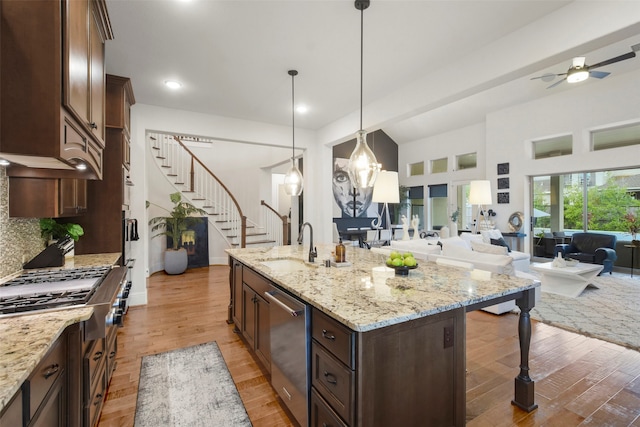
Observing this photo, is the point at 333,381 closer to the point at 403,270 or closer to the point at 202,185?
the point at 403,270

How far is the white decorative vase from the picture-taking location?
605 centimetres

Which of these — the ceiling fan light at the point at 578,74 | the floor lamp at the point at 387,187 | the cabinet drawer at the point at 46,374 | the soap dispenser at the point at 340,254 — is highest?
the ceiling fan light at the point at 578,74

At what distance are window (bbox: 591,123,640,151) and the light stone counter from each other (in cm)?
848

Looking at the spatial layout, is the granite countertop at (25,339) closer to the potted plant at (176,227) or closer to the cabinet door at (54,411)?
the cabinet door at (54,411)

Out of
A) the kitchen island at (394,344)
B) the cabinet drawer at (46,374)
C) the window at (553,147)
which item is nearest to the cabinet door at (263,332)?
the kitchen island at (394,344)

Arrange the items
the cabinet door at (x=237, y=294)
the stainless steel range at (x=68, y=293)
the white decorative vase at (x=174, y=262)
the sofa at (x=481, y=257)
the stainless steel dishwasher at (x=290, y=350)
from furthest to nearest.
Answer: the white decorative vase at (x=174, y=262)
the sofa at (x=481, y=257)
the cabinet door at (x=237, y=294)
the stainless steel dishwasher at (x=290, y=350)
the stainless steel range at (x=68, y=293)

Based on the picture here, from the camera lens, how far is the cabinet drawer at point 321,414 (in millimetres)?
1412

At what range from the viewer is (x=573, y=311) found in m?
3.80

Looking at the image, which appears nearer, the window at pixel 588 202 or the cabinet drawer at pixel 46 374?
the cabinet drawer at pixel 46 374

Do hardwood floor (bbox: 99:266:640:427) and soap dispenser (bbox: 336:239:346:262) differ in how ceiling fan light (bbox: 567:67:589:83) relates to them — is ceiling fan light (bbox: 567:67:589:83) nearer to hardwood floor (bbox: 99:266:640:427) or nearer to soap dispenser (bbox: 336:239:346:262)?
hardwood floor (bbox: 99:266:640:427)

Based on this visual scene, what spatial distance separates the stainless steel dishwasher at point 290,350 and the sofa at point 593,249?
19.9ft

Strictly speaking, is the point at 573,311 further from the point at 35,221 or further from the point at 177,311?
the point at 35,221

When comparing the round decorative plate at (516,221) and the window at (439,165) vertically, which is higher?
the window at (439,165)

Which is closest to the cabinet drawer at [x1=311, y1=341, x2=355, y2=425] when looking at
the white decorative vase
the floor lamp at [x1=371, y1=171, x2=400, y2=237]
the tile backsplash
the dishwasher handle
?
the dishwasher handle
